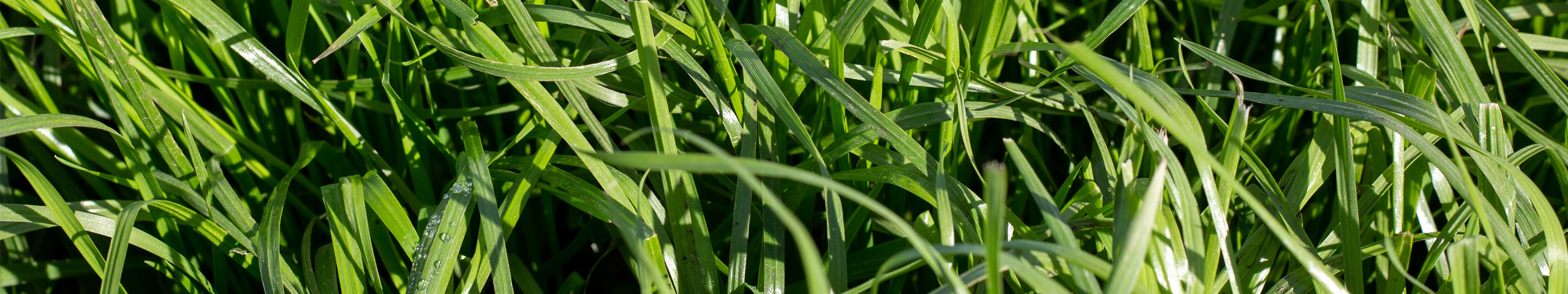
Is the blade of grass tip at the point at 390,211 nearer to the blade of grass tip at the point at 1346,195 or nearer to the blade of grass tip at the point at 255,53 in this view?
the blade of grass tip at the point at 255,53

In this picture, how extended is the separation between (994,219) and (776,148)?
0.28m

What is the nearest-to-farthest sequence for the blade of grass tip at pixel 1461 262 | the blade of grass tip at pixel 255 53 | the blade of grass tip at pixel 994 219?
the blade of grass tip at pixel 994 219 < the blade of grass tip at pixel 1461 262 < the blade of grass tip at pixel 255 53

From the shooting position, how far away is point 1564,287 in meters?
0.49

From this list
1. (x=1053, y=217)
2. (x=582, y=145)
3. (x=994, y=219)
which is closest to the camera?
(x=994, y=219)

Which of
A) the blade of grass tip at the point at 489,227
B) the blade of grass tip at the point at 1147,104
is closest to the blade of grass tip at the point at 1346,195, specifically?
the blade of grass tip at the point at 1147,104

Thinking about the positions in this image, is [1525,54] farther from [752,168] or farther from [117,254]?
[117,254]

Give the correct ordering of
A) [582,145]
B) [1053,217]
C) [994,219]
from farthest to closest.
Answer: [582,145] < [1053,217] < [994,219]

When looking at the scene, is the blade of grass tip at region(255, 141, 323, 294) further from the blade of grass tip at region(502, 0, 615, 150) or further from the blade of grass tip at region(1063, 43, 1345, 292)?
the blade of grass tip at region(1063, 43, 1345, 292)

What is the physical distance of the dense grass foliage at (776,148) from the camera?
0.52 m

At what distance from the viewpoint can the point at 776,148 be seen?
0.61 metres

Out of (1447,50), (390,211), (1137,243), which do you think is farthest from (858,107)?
(1447,50)

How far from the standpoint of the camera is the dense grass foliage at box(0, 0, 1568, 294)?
521 millimetres

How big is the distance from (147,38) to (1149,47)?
3.16 feet

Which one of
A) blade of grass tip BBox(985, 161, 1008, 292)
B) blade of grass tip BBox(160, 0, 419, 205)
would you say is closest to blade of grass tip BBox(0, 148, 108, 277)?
blade of grass tip BBox(160, 0, 419, 205)
